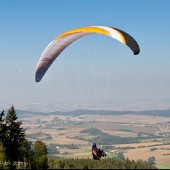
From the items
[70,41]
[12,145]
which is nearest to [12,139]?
[12,145]

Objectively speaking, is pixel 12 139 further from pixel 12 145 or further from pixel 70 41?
pixel 70 41

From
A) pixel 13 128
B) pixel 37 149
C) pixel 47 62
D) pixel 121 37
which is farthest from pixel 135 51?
pixel 37 149

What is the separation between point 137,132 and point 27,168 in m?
133

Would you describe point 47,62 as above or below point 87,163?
above

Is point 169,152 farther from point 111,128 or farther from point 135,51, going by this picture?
point 135,51

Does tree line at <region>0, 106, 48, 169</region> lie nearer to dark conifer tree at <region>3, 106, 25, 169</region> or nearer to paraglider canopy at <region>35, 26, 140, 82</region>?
dark conifer tree at <region>3, 106, 25, 169</region>

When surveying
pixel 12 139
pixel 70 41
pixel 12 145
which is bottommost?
pixel 12 145

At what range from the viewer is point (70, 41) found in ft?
92.4

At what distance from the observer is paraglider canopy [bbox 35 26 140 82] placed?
900 inches

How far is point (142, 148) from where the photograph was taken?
11250 centimetres

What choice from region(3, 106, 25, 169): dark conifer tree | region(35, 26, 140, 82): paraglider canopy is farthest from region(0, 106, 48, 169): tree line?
region(35, 26, 140, 82): paraglider canopy

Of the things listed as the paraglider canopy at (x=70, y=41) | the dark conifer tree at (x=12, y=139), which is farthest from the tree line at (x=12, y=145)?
the paraglider canopy at (x=70, y=41)

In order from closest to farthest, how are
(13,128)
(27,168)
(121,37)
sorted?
(121,37)
(27,168)
(13,128)

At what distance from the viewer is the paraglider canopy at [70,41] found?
75.0 ft
